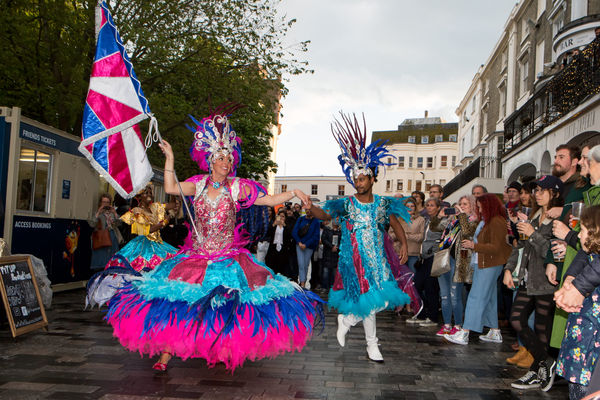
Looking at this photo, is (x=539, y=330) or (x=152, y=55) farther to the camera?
(x=152, y=55)

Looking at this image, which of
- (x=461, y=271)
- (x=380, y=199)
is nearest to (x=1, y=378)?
(x=380, y=199)

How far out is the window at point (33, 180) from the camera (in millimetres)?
8566

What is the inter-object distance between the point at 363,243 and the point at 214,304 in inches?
82.8

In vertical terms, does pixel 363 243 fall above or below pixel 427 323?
above

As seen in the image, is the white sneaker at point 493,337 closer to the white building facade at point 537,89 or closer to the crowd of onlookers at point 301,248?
the crowd of onlookers at point 301,248

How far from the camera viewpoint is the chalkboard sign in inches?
232

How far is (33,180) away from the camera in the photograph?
8922mm

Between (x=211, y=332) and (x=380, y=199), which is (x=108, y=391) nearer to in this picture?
(x=211, y=332)

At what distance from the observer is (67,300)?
8945 mm

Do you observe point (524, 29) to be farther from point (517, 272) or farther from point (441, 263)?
point (517, 272)

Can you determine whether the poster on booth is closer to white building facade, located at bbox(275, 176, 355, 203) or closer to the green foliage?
the green foliage

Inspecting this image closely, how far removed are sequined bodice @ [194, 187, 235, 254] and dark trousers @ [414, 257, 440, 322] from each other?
4213 mm

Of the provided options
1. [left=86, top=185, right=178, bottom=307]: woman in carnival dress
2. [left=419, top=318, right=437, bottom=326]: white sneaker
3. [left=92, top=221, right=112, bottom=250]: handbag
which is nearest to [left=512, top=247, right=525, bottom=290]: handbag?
[left=419, top=318, right=437, bottom=326]: white sneaker

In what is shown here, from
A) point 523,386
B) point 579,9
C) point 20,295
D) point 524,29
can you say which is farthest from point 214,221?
point 524,29
